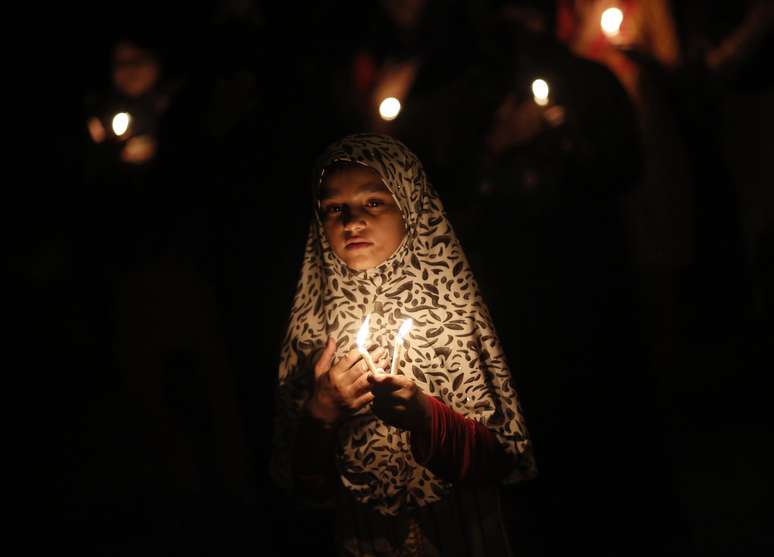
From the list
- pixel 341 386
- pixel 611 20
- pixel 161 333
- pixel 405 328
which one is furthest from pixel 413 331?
pixel 611 20

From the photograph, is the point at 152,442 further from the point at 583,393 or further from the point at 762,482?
the point at 762,482

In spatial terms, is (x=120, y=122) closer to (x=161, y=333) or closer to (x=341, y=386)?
(x=161, y=333)

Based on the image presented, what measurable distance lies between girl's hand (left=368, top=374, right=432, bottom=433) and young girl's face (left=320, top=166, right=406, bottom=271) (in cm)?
22

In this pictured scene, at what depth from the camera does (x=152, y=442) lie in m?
2.54

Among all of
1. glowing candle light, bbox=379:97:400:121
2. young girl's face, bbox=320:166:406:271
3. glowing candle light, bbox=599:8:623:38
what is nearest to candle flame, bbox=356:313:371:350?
young girl's face, bbox=320:166:406:271

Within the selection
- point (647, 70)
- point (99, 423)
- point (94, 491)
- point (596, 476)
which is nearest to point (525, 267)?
point (596, 476)

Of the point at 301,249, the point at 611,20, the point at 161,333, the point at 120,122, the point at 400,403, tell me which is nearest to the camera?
the point at 400,403

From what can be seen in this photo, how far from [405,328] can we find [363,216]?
219 mm

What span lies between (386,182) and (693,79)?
113 inches

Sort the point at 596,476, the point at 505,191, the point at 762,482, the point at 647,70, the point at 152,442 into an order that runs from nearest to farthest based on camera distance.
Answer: the point at 596,476, the point at 505,191, the point at 152,442, the point at 762,482, the point at 647,70

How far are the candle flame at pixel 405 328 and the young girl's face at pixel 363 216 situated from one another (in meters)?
0.12

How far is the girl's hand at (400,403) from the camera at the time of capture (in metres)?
Answer: 1.37

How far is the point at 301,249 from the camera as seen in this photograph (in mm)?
1646

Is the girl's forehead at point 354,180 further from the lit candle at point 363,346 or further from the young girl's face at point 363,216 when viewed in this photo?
the lit candle at point 363,346
